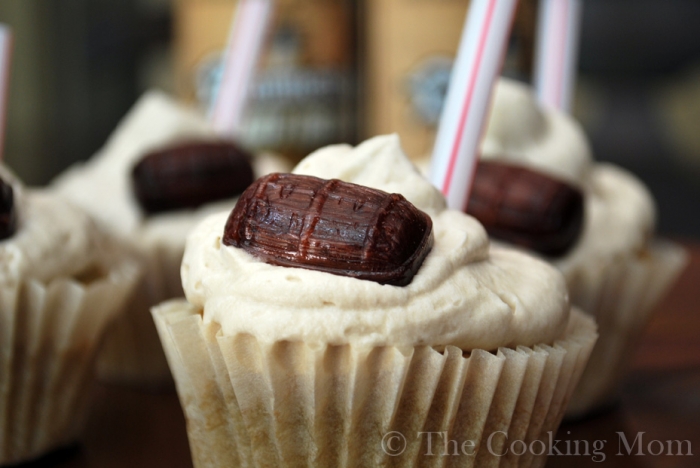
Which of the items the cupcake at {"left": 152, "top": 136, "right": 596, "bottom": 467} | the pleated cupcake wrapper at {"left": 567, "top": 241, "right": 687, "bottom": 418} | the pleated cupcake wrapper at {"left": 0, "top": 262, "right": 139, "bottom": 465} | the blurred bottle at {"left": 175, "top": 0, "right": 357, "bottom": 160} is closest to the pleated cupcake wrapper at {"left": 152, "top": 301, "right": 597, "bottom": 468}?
the cupcake at {"left": 152, "top": 136, "right": 596, "bottom": 467}

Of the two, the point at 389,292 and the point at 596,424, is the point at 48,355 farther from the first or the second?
the point at 596,424

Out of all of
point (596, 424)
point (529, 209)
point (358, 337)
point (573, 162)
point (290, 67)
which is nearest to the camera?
point (358, 337)

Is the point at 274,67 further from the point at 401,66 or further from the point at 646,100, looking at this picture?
the point at 646,100

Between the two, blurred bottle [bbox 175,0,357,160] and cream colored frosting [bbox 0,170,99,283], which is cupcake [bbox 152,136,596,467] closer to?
cream colored frosting [bbox 0,170,99,283]

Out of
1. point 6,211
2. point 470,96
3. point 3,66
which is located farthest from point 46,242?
point 470,96

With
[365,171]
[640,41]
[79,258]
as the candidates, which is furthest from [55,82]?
→ [365,171]
